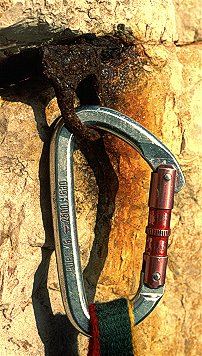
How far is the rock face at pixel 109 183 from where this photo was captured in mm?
907

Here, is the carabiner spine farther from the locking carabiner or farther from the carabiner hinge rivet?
the carabiner hinge rivet

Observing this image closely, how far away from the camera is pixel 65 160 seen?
0.89 m

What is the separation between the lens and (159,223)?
0.90 meters

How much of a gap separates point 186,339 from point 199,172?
269 mm

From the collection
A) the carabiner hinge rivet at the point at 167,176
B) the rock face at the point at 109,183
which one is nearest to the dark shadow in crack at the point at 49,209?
the rock face at the point at 109,183

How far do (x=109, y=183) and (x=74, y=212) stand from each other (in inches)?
Result: 4.0

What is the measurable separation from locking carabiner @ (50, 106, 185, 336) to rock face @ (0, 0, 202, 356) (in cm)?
5

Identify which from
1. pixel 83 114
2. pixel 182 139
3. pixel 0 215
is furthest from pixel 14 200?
pixel 182 139

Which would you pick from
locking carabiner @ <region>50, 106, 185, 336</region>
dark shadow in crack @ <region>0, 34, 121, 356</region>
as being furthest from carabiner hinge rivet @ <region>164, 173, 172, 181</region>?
dark shadow in crack @ <region>0, 34, 121, 356</region>

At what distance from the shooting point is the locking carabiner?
0.89 meters

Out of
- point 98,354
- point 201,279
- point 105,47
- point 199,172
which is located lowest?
point 98,354

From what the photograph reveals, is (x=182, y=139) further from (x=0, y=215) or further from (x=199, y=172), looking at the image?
(x=0, y=215)

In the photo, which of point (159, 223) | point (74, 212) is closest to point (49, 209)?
point (74, 212)

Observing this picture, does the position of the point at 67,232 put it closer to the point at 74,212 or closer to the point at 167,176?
the point at 74,212
